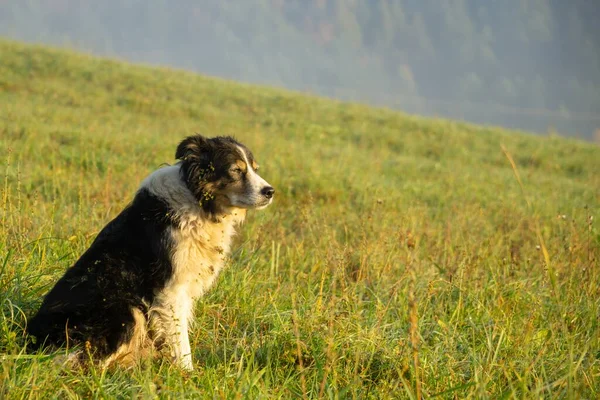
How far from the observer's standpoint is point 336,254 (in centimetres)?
507

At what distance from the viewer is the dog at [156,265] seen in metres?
3.21

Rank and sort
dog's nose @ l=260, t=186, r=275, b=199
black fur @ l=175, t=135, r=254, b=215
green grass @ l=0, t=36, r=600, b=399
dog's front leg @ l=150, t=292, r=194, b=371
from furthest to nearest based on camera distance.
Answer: dog's nose @ l=260, t=186, r=275, b=199
black fur @ l=175, t=135, r=254, b=215
dog's front leg @ l=150, t=292, r=194, b=371
green grass @ l=0, t=36, r=600, b=399

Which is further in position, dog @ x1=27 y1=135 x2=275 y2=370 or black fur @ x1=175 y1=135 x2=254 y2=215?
black fur @ x1=175 y1=135 x2=254 y2=215

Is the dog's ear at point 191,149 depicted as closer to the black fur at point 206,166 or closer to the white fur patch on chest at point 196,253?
the black fur at point 206,166

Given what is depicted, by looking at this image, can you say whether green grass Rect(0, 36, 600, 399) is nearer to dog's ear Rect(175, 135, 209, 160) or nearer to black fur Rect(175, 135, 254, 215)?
Result: black fur Rect(175, 135, 254, 215)

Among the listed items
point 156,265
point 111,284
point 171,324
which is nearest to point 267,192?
point 156,265

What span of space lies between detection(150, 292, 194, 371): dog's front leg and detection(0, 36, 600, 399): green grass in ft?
0.67

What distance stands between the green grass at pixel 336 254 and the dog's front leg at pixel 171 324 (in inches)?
8.0

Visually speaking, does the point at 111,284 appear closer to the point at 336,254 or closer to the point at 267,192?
the point at 267,192

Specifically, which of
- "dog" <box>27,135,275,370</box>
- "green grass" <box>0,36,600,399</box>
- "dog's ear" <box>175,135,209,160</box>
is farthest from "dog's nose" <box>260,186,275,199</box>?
"green grass" <box>0,36,600,399</box>

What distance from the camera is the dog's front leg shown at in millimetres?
3414

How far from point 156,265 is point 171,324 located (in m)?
0.40

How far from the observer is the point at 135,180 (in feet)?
23.7

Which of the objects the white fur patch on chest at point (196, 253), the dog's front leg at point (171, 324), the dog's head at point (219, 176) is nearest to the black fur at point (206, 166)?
the dog's head at point (219, 176)
